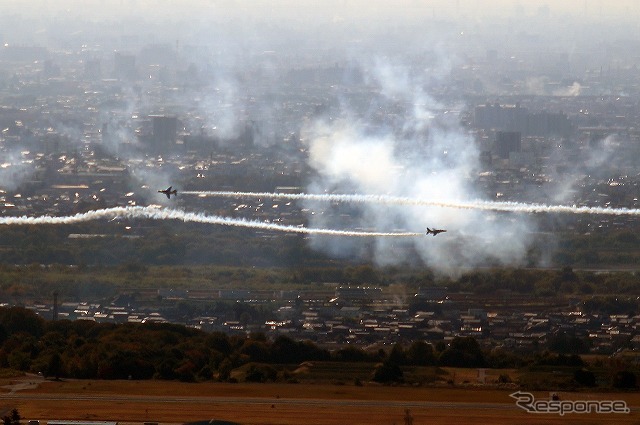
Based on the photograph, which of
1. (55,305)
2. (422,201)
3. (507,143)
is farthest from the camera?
(507,143)

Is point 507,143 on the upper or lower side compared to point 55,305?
upper

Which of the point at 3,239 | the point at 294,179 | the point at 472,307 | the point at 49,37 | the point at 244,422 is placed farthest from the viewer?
the point at 49,37

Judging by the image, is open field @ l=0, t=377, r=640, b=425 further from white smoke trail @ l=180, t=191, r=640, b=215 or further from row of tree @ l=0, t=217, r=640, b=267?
white smoke trail @ l=180, t=191, r=640, b=215

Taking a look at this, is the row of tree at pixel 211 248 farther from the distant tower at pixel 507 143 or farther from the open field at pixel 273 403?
the distant tower at pixel 507 143

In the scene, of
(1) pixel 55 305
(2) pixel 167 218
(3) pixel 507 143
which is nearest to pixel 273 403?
(1) pixel 55 305

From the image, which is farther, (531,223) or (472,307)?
(531,223)

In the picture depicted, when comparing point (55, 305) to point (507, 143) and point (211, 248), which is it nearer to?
point (211, 248)

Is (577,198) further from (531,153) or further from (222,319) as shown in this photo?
(222,319)

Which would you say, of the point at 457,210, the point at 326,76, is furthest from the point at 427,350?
the point at 326,76
